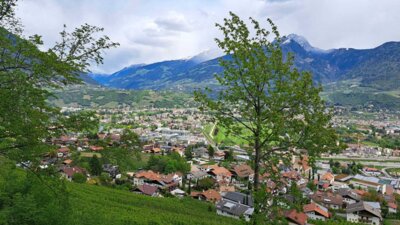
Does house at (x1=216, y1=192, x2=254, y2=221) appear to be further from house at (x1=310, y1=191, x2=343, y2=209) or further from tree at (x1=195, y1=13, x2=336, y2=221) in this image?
tree at (x1=195, y1=13, x2=336, y2=221)

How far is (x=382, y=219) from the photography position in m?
39.7

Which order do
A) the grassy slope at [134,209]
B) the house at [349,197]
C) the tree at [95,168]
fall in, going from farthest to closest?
the tree at [95,168] < the house at [349,197] < the grassy slope at [134,209]

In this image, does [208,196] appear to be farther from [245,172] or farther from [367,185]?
[367,185]

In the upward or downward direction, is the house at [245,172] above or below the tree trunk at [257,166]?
below

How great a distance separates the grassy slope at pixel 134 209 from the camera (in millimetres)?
21703

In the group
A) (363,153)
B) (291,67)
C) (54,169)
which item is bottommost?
(363,153)

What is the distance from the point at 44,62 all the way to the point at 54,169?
248 cm

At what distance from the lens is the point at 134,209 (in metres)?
27.9

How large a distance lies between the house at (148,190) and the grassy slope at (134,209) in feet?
19.7

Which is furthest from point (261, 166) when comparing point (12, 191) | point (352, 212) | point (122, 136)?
point (352, 212)

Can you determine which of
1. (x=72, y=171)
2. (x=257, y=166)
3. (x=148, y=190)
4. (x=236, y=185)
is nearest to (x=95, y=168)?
(x=72, y=171)

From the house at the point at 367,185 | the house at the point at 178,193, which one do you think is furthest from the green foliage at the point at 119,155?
the house at the point at 367,185

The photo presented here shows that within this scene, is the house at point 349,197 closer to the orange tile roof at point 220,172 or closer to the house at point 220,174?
the house at point 220,174

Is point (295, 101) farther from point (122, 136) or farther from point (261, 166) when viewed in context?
point (122, 136)
